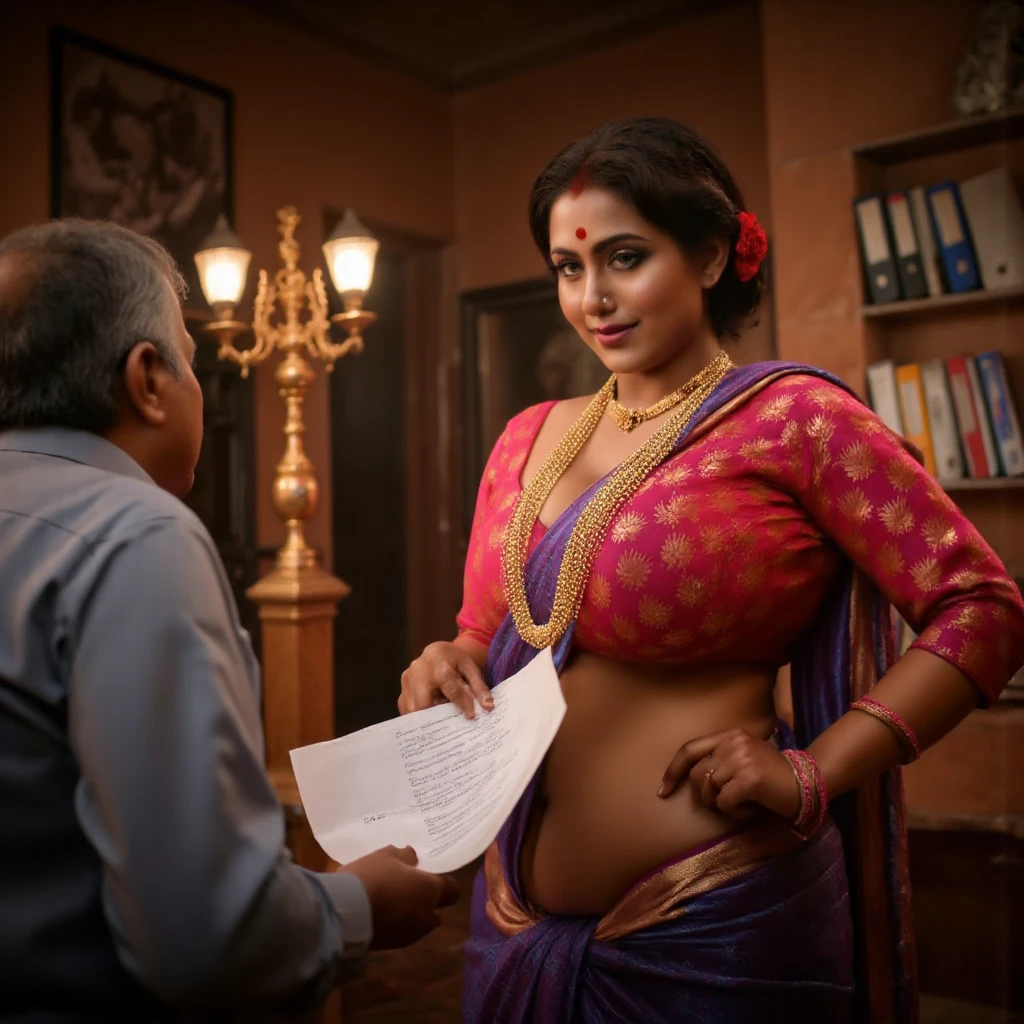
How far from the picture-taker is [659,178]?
1.19 m

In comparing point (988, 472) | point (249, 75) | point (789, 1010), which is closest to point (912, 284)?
point (988, 472)

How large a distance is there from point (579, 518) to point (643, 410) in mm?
174

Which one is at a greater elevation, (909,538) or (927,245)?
(927,245)

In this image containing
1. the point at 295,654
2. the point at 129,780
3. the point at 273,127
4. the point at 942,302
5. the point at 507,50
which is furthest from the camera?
the point at 507,50

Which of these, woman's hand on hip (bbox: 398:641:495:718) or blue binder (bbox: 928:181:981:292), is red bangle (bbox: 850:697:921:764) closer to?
woman's hand on hip (bbox: 398:641:495:718)

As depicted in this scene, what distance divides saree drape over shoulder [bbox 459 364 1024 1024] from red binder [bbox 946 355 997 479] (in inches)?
71.0

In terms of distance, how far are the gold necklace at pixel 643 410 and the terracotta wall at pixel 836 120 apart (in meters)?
1.89

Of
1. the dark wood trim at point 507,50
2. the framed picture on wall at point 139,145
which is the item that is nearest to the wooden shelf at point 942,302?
the dark wood trim at point 507,50

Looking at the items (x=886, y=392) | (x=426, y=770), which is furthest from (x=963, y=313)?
(x=426, y=770)

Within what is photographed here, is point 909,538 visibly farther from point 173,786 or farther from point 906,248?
point 906,248

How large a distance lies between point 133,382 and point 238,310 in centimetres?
324

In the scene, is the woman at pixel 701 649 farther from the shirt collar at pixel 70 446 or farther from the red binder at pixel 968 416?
the red binder at pixel 968 416

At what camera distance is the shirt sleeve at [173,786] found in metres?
0.68

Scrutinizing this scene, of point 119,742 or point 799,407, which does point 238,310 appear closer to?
point 799,407
